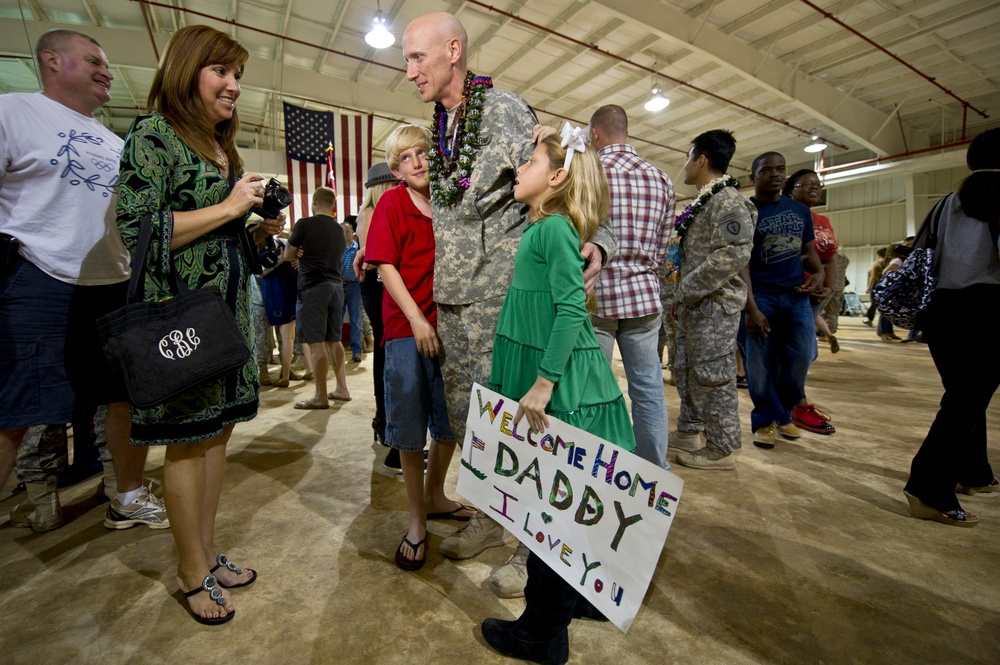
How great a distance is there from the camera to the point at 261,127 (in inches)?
552

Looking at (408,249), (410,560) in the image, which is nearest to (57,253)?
(408,249)

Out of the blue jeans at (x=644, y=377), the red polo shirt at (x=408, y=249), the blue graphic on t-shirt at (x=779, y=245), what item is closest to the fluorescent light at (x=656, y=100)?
the blue graphic on t-shirt at (x=779, y=245)

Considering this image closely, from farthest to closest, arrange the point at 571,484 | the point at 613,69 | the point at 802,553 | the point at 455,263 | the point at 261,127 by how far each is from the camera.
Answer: the point at 261,127 < the point at 613,69 < the point at 802,553 < the point at 455,263 < the point at 571,484

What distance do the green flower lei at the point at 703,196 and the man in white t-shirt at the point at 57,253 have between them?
2821mm

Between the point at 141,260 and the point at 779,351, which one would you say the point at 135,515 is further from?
the point at 779,351

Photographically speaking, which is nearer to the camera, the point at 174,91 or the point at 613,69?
the point at 174,91

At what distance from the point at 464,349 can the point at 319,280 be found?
109 inches

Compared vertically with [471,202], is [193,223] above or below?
below

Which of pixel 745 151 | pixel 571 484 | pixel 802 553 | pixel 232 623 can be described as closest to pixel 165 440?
pixel 232 623

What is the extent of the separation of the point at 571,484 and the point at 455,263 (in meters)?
0.81

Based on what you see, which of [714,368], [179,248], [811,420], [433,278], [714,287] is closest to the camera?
[179,248]

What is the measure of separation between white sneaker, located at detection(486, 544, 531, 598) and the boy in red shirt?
0.32m

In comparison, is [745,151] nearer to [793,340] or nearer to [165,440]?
[793,340]

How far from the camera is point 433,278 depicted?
1.78 m
